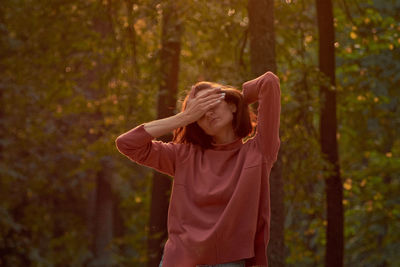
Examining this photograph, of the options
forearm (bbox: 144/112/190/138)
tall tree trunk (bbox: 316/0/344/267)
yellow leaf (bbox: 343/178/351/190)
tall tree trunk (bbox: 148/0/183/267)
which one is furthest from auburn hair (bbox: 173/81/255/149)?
yellow leaf (bbox: 343/178/351/190)

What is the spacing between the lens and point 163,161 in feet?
12.9

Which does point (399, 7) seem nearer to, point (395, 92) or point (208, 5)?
point (395, 92)

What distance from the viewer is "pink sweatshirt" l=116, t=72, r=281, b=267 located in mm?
3594

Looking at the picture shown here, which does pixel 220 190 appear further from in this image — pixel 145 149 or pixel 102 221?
pixel 102 221

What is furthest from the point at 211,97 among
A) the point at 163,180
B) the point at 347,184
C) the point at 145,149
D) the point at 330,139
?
the point at 347,184

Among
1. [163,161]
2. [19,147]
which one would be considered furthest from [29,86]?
[163,161]

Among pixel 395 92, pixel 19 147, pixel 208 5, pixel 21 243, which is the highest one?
pixel 208 5

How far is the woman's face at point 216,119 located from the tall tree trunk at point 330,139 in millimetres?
4222

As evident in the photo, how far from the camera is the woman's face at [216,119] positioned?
152 inches

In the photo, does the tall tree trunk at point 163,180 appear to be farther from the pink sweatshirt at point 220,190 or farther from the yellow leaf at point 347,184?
the pink sweatshirt at point 220,190

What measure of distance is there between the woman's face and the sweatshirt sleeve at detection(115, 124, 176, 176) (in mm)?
234

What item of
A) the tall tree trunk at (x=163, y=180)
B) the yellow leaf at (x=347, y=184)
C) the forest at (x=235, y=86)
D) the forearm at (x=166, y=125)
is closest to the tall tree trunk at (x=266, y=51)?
the forest at (x=235, y=86)

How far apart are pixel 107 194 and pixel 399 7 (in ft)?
30.1

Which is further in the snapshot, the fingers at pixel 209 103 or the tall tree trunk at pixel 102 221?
the tall tree trunk at pixel 102 221
